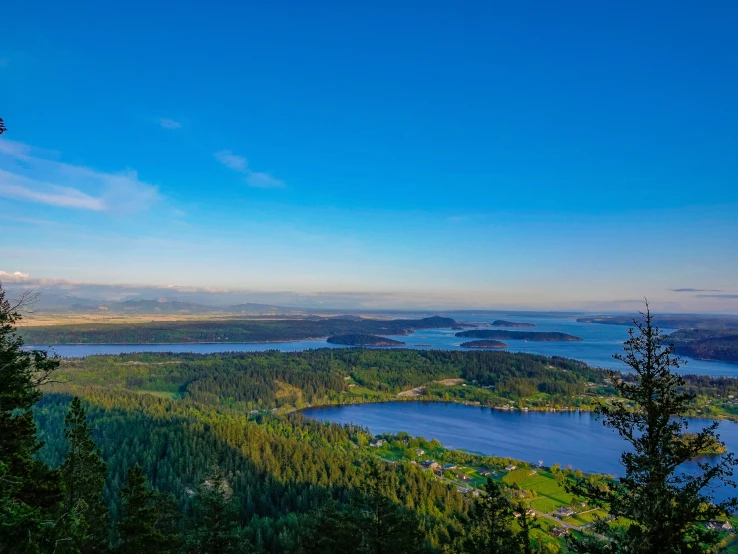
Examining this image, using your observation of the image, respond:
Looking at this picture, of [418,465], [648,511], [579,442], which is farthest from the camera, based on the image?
[579,442]

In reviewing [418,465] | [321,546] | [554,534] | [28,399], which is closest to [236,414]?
[418,465]

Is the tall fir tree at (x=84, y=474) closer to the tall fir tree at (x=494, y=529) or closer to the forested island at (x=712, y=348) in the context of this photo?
the tall fir tree at (x=494, y=529)

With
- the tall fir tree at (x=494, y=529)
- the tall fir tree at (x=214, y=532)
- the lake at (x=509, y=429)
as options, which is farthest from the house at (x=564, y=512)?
the tall fir tree at (x=214, y=532)

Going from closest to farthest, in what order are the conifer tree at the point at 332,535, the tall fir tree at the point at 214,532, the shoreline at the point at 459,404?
the tall fir tree at the point at 214,532 < the conifer tree at the point at 332,535 < the shoreline at the point at 459,404

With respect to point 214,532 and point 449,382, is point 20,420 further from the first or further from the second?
point 449,382

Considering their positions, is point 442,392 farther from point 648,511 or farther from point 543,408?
point 648,511

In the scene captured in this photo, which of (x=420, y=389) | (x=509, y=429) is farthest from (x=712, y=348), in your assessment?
(x=509, y=429)
